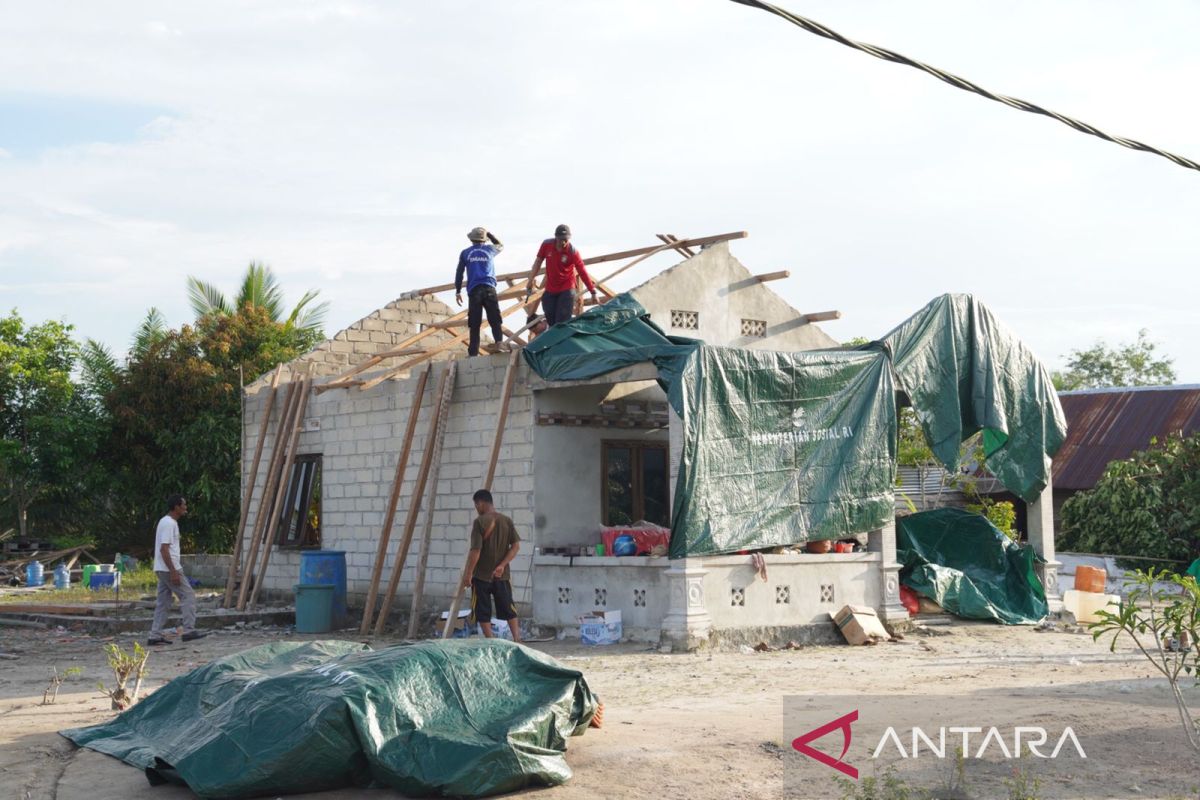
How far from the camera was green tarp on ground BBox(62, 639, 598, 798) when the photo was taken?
682 centimetres

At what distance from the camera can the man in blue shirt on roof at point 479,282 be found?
16188 millimetres

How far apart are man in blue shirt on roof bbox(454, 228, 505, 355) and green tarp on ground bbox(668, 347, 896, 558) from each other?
10.9ft

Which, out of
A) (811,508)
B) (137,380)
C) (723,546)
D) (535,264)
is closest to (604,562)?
(723,546)

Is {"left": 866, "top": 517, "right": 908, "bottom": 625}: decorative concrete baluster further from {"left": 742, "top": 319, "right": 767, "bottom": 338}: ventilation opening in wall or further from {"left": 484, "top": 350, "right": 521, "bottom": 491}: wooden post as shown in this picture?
{"left": 484, "top": 350, "right": 521, "bottom": 491}: wooden post

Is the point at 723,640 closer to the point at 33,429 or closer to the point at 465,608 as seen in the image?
the point at 465,608

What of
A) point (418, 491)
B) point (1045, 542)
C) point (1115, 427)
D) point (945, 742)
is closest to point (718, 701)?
point (945, 742)

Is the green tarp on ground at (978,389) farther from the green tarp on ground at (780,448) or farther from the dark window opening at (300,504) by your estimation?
the dark window opening at (300,504)

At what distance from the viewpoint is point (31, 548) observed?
2784cm

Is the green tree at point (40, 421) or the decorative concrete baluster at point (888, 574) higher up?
the green tree at point (40, 421)

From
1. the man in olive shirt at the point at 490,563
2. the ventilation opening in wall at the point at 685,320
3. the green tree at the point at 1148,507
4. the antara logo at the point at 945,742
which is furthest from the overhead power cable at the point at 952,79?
the green tree at the point at 1148,507

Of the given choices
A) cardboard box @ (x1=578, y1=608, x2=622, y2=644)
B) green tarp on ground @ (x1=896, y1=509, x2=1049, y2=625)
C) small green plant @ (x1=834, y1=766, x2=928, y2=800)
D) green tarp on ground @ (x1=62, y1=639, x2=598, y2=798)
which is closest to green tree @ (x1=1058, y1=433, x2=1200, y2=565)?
green tarp on ground @ (x1=896, y1=509, x2=1049, y2=625)

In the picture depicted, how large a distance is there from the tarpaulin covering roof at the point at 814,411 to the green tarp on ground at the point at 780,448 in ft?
0.05

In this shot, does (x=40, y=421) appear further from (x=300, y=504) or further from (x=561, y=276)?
(x=561, y=276)

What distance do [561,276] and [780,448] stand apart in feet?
11.7
